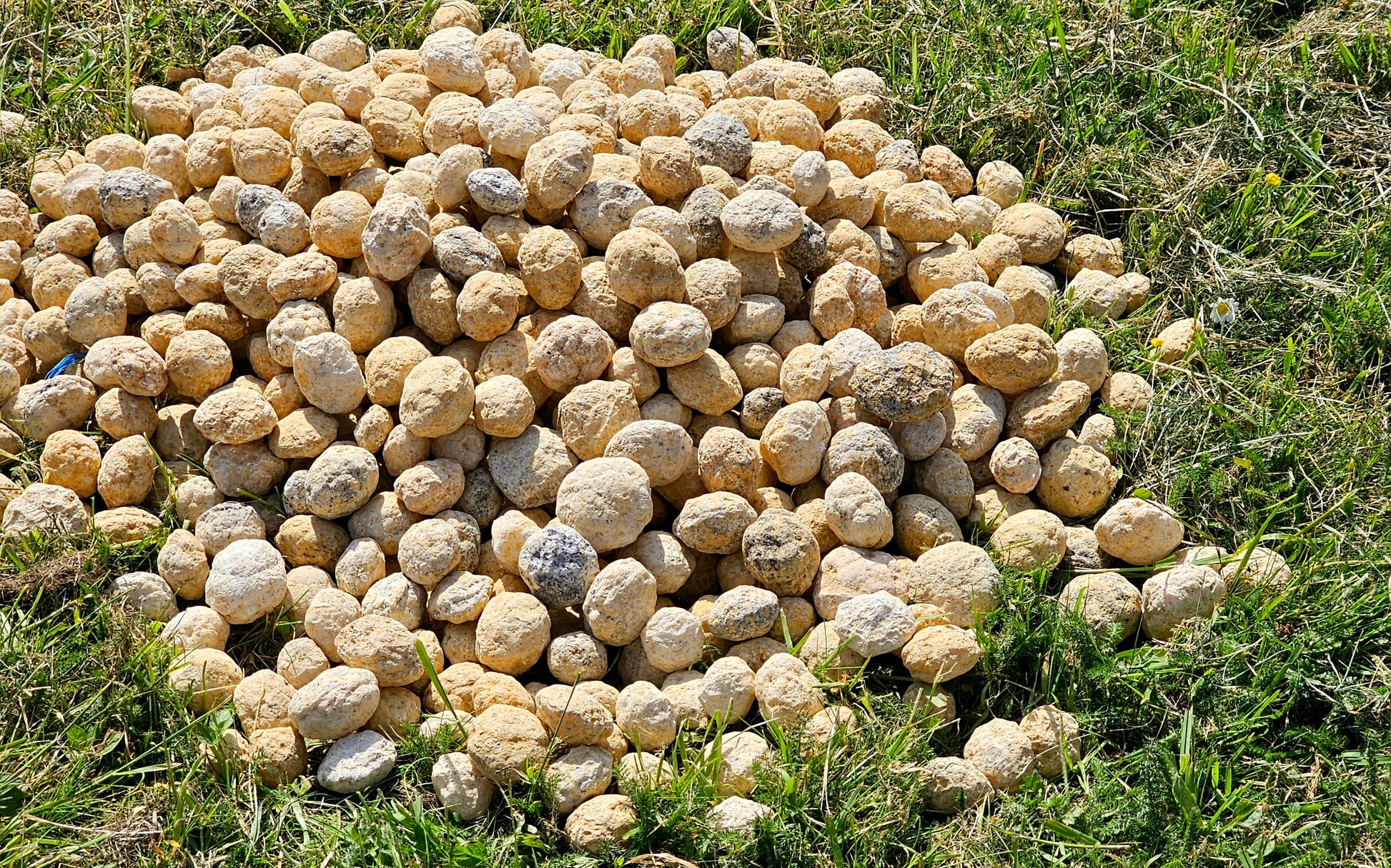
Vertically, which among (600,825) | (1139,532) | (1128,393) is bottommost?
(600,825)

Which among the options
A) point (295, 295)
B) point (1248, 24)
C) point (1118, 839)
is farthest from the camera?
point (1248, 24)

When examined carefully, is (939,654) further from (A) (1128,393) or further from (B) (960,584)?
(A) (1128,393)

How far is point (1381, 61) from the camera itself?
4184 mm

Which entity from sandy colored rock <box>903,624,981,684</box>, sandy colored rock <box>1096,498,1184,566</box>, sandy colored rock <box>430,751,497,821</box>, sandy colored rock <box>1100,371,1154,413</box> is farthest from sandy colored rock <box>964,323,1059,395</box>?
sandy colored rock <box>430,751,497,821</box>

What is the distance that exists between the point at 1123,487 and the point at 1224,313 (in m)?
0.77

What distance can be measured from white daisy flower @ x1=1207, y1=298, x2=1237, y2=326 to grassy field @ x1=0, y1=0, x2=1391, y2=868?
0.04m

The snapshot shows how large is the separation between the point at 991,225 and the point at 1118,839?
2.13 meters

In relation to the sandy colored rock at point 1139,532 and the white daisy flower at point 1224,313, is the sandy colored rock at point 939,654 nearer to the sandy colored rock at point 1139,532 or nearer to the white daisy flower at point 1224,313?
the sandy colored rock at point 1139,532

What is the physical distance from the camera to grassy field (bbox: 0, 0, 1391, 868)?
2.59 metres

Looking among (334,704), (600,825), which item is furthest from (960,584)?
Result: (334,704)

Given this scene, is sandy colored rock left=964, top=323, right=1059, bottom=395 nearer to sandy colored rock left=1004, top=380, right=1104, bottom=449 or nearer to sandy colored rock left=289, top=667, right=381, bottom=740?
sandy colored rock left=1004, top=380, right=1104, bottom=449

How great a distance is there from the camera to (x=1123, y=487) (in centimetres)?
335

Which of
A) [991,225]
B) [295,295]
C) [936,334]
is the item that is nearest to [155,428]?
[295,295]

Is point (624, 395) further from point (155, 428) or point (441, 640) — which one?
point (155, 428)
